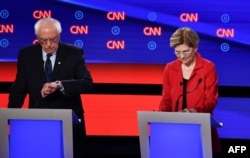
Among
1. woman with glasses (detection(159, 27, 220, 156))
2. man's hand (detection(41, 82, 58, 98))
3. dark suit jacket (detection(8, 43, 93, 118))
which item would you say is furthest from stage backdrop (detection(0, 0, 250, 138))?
man's hand (detection(41, 82, 58, 98))

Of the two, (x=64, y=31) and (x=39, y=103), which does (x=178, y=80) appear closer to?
(x=39, y=103)

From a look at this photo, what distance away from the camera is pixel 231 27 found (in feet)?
17.1

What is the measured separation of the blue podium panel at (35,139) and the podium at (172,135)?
39 cm

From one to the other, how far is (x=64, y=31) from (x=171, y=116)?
8.67 ft

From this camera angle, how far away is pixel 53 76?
406 cm

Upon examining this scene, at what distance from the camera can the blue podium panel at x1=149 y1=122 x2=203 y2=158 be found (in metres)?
2.87

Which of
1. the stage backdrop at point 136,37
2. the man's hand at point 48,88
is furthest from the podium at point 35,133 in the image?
the stage backdrop at point 136,37

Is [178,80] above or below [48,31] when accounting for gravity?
below

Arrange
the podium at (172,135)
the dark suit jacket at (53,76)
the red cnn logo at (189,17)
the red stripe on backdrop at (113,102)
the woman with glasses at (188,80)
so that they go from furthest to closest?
the red stripe on backdrop at (113,102), the red cnn logo at (189,17), the dark suit jacket at (53,76), the woman with glasses at (188,80), the podium at (172,135)

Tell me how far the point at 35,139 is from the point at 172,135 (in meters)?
0.64

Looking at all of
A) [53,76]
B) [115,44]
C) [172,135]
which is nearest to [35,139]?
[172,135]

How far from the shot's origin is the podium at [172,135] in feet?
9.35

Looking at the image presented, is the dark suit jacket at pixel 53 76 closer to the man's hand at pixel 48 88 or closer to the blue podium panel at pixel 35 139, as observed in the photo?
the man's hand at pixel 48 88

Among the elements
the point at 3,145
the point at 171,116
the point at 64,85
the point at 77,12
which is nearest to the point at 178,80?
the point at 64,85
